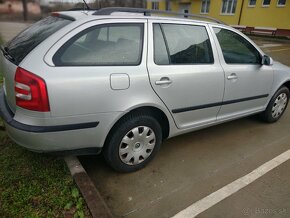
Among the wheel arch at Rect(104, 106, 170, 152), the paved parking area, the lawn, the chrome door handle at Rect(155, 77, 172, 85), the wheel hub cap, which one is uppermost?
the chrome door handle at Rect(155, 77, 172, 85)

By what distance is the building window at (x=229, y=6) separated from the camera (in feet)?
76.8

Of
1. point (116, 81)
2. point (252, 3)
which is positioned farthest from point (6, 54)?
point (252, 3)

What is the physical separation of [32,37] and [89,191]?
1544 millimetres

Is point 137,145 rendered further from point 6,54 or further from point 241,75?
point 241,75

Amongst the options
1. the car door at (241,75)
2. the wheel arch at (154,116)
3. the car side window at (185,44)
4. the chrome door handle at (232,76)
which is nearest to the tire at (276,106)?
the car door at (241,75)

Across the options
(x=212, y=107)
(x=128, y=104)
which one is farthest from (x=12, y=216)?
(x=212, y=107)

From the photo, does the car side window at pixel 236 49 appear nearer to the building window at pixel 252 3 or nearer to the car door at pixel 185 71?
the car door at pixel 185 71

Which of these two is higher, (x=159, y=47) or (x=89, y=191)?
(x=159, y=47)

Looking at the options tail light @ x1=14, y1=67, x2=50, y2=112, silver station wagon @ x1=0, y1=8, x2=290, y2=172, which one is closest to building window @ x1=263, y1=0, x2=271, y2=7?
silver station wagon @ x1=0, y1=8, x2=290, y2=172

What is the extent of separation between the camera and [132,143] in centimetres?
272

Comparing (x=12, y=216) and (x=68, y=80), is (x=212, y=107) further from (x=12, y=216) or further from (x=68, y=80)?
(x=12, y=216)

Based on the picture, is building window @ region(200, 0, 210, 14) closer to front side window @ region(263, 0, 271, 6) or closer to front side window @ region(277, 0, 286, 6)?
front side window @ region(263, 0, 271, 6)

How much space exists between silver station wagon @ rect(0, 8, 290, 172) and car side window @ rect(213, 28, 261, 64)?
2 cm

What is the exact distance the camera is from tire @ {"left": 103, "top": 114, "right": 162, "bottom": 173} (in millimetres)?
2584
